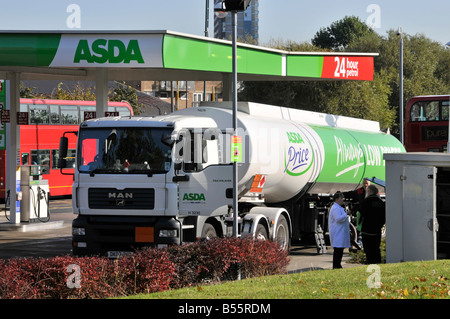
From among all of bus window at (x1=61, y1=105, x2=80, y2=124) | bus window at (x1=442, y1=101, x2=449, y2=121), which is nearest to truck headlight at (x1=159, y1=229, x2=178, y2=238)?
bus window at (x1=442, y1=101, x2=449, y2=121)

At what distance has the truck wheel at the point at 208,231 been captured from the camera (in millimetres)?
17547

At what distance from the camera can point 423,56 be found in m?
77.6

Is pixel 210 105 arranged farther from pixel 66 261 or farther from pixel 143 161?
pixel 66 261

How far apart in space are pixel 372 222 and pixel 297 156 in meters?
4.02

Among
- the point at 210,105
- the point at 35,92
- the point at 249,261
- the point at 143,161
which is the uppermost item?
the point at 35,92

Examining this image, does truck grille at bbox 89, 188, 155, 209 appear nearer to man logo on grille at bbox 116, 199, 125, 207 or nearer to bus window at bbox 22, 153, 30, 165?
man logo on grille at bbox 116, 199, 125, 207

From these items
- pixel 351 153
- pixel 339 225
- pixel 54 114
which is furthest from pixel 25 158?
pixel 339 225

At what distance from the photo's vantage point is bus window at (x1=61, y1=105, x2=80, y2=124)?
133 ft

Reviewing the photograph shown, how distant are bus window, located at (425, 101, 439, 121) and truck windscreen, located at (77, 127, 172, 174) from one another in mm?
23398

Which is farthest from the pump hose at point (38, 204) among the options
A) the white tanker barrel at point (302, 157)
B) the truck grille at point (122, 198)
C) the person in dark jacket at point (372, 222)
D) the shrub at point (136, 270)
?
the shrub at point (136, 270)

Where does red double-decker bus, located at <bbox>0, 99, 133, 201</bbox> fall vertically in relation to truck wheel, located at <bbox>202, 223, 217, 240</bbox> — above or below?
above

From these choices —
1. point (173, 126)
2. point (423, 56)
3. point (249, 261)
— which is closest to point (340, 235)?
point (249, 261)

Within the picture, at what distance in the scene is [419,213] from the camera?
55.5 ft

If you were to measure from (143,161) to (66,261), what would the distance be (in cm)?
476
